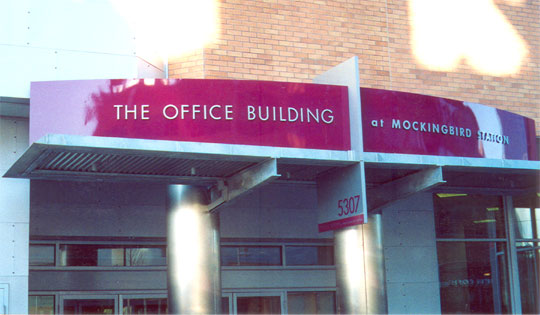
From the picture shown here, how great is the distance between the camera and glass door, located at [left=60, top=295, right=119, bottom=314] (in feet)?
38.9

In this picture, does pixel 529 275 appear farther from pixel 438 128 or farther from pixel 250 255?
pixel 250 255

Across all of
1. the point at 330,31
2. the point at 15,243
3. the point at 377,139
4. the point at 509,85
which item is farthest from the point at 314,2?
the point at 15,243

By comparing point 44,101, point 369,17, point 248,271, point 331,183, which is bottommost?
point 248,271

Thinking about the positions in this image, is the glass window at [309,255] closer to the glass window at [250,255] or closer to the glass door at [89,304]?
the glass window at [250,255]

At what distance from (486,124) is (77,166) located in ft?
20.3

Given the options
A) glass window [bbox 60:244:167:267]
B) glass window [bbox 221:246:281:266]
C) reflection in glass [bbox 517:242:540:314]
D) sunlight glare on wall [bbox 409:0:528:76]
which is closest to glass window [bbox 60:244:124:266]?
glass window [bbox 60:244:167:267]

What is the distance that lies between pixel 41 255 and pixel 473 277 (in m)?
8.07

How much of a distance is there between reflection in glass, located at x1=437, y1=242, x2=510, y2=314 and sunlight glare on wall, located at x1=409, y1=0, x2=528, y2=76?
3419 millimetres

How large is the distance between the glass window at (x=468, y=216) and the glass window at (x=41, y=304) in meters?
7.17

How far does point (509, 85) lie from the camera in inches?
582

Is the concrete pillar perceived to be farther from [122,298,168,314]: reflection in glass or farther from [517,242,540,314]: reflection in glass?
[517,242,540,314]: reflection in glass

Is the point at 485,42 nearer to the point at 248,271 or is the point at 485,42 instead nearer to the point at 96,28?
the point at 248,271

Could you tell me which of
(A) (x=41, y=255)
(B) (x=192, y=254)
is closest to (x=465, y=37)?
(B) (x=192, y=254)

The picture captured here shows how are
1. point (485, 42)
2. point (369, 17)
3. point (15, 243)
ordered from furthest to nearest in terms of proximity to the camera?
1. point (485, 42)
2. point (369, 17)
3. point (15, 243)
